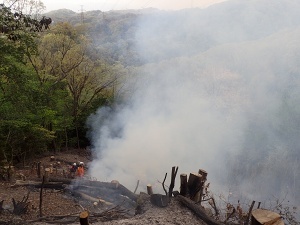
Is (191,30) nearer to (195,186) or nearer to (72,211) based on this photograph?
(72,211)

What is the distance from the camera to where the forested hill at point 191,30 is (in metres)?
34.9

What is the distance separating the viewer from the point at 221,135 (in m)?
16.4

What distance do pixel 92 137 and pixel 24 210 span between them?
488 inches

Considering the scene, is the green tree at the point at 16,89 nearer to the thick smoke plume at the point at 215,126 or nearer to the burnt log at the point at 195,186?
the thick smoke plume at the point at 215,126

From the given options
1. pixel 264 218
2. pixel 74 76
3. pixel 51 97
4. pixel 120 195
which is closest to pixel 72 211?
pixel 120 195

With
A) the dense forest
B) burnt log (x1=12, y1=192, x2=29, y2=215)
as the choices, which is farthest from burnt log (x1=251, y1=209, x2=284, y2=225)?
burnt log (x1=12, y1=192, x2=29, y2=215)

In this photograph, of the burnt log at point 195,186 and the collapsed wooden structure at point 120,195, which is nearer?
the collapsed wooden structure at point 120,195

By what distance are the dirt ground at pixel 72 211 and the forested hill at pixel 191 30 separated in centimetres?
2132

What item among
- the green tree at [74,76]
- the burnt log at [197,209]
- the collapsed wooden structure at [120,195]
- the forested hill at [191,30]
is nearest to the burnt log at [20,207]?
the collapsed wooden structure at [120,195]

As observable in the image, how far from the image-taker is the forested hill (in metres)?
34.9

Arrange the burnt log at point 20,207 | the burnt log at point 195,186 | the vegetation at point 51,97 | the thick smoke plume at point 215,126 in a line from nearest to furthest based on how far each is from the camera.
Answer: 1. the burnt log at point 195,186
2. the burnt log at point 20,207
3. the vegetation at point 51,97
4. the thick smoke plume at point 215,126

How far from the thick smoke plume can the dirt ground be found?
3.76m

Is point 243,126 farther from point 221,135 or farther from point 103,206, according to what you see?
point 103,206

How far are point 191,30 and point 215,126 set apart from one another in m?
30.4
